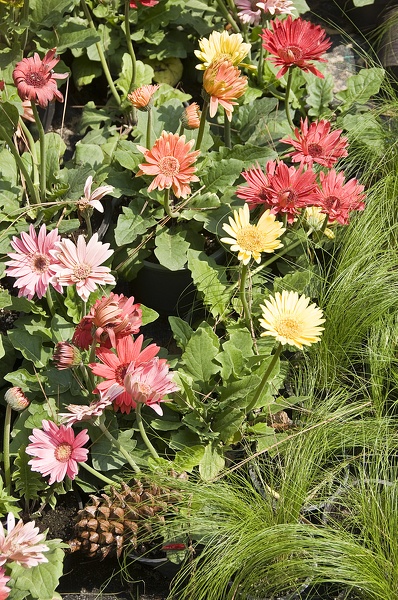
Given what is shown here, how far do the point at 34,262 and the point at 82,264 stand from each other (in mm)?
116

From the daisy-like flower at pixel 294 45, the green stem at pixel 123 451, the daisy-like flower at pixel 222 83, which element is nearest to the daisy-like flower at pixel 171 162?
the daisy-like flower at pixel 222 83

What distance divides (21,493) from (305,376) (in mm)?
635

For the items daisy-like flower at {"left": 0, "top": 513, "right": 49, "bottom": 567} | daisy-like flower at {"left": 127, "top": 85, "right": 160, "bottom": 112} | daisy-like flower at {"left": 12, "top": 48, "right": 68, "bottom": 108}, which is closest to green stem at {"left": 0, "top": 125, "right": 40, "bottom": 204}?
daisy-like flower at {"left": 12, "top": 48, "right": 68, "bottom": 108}

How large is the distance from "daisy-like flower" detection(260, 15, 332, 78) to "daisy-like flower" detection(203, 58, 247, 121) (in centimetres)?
16

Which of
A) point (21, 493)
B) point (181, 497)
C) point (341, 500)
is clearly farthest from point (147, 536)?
point (341, 500)

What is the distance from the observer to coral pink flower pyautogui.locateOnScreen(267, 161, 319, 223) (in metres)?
1.66

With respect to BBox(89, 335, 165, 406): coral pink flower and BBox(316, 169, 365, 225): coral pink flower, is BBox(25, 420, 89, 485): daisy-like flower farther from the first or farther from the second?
BBox(316, 169, 365, 225): coral pink flower

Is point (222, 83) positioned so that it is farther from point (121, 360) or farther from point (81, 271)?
point (121, 360)

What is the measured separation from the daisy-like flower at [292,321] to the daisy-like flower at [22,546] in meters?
0.51

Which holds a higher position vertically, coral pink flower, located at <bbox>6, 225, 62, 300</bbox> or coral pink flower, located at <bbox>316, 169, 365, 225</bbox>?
coral pink flower, located at <bbox>6, 225, 62, 300</bbox>

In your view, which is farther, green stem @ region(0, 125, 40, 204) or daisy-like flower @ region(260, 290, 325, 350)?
green stem @ region(0, 125, 40, 204)

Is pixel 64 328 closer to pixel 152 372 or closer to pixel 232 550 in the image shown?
pixel 152 372

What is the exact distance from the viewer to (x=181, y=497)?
1.51m

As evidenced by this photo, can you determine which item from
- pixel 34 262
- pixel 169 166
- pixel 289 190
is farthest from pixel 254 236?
pixel 34 262
